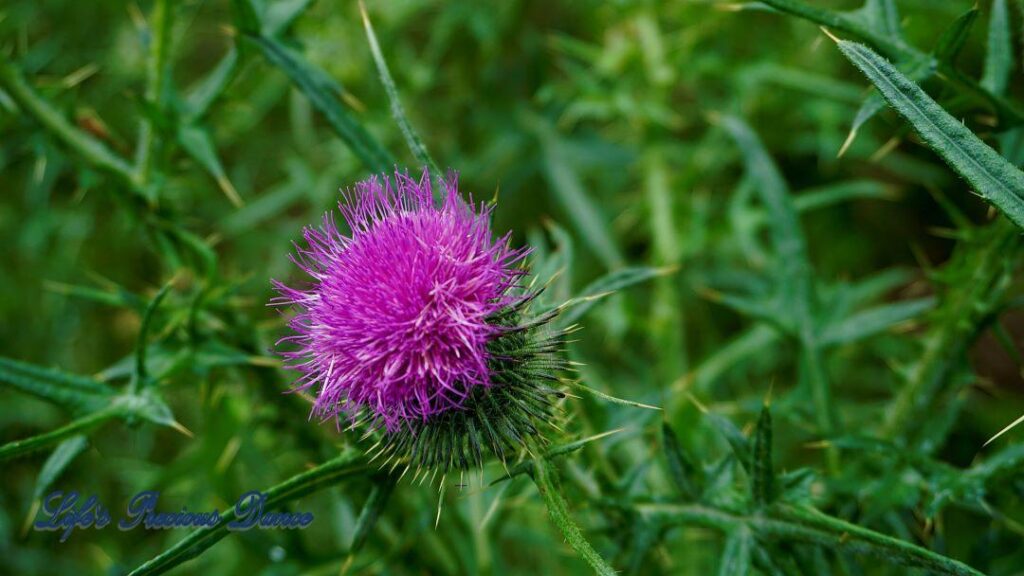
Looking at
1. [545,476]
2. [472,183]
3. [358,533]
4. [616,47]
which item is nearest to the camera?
[545,476]

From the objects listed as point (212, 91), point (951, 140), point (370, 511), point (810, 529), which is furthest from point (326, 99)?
point (810, 529)

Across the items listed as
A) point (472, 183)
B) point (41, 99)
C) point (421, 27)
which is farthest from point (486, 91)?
point (41, 99)

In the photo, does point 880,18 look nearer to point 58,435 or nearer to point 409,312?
point 409,312

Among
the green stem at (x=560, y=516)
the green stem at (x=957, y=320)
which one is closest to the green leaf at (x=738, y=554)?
the green stem at (x=560, y=516)

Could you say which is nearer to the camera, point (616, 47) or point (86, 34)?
point (616, 47)

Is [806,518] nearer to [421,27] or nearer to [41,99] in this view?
[41,99]

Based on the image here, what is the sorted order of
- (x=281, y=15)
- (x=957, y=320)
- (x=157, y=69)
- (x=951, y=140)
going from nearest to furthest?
1. (x=951, y=140)
2. (x=957, y=320)
3. (x=281, y=15)
4. (x=157, y=69)
